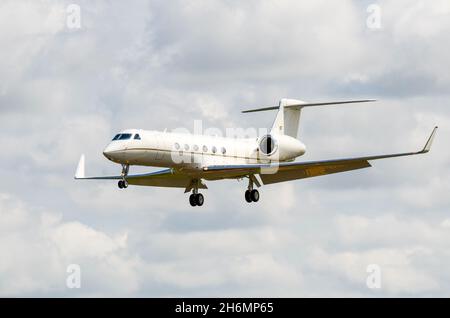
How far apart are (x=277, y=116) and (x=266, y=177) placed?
526 centimetres

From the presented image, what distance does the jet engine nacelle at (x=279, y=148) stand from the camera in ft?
201

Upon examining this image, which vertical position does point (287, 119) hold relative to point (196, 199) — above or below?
above

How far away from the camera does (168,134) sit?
2165 inches

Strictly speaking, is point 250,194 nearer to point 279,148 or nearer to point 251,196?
point 251,196

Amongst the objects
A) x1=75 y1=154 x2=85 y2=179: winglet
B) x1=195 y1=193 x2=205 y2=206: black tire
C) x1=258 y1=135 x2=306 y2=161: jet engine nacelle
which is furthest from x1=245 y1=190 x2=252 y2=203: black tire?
x1=75 y1=154 x2=85 y2=179: winglet

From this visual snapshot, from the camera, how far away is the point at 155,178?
6150 cm

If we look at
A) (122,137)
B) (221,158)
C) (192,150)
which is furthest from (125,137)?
(221,158)

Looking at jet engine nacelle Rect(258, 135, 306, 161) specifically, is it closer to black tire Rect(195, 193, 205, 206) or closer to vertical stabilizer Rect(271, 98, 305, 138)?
vertical stabilizer Rect(271, 98, 305, 138)

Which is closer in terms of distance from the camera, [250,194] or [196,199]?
[196,199]

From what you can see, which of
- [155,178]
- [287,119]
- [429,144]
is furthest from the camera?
[287,119]

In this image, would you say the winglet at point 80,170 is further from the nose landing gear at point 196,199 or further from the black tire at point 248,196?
the black tire at point 248,196

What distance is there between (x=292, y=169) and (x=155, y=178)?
780 cm
